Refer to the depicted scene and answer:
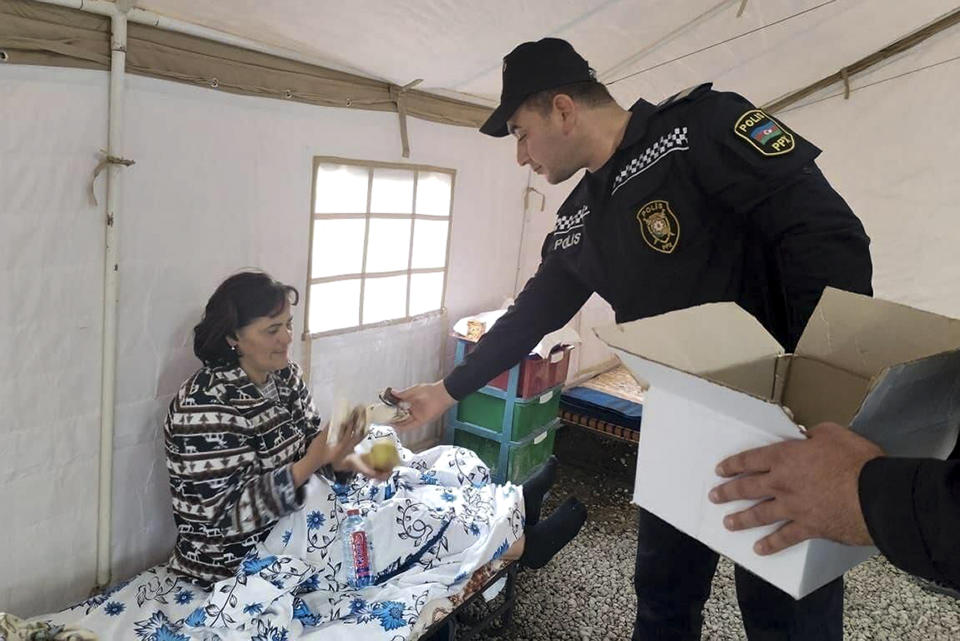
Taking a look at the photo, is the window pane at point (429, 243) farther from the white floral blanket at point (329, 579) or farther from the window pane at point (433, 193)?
the white floral blanket at point (329, 579)

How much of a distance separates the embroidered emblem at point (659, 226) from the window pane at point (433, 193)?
1422 mm

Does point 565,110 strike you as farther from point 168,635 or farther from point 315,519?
point 168,635

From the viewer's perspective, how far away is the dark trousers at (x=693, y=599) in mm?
1021

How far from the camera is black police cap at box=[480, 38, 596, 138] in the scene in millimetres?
1319

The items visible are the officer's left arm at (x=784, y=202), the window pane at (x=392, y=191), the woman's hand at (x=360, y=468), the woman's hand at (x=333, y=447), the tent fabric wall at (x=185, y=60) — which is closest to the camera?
the officer's left arm at (x=784, y=202)

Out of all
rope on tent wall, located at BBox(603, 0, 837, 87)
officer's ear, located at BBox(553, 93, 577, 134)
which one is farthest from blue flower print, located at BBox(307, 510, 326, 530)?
rope on tent wall, located at BBox(603, 0, 837, 87)

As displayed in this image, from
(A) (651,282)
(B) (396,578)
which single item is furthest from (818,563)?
(B) (396,578)

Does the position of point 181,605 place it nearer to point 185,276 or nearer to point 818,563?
point 185,276

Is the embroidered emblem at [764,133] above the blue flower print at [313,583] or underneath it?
above

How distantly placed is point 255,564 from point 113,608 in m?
0.33

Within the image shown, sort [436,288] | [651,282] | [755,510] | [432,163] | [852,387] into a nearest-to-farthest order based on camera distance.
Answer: [755,510], [852,387], [651,282], [432,163], [436,288]

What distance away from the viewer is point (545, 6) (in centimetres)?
174

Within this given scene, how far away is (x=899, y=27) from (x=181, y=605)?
3.11 metres

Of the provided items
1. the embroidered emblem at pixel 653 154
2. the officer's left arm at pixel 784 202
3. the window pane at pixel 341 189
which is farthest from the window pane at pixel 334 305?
the officer's left arm at pixel 784 202
